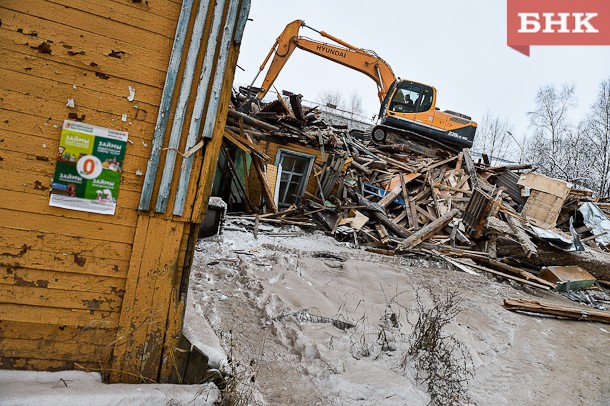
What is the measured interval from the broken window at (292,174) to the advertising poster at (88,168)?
9473mm

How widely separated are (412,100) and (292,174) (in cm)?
890

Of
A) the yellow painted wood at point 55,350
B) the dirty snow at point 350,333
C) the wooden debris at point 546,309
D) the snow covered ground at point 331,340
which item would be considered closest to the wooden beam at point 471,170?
the dirty snow at point 350,333

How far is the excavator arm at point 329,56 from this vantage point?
57.0 feet

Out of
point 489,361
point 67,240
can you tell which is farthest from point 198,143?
point 489,361

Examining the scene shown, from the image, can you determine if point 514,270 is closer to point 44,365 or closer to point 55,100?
point 44,365

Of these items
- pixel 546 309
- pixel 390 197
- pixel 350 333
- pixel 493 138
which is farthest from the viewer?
pixel 493 138

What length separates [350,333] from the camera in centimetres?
515

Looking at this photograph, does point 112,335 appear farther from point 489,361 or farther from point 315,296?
point 489,361

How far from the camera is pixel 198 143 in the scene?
284 cm

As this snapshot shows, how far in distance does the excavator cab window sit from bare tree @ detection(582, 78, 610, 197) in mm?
16426

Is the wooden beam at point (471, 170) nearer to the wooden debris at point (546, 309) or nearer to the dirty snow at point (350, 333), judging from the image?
the dirty snow at point (350, 333)

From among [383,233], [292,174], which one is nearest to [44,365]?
[383,233]

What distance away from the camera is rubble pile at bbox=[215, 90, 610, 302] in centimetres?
1072

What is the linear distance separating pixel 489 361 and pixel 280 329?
273 centimetres
